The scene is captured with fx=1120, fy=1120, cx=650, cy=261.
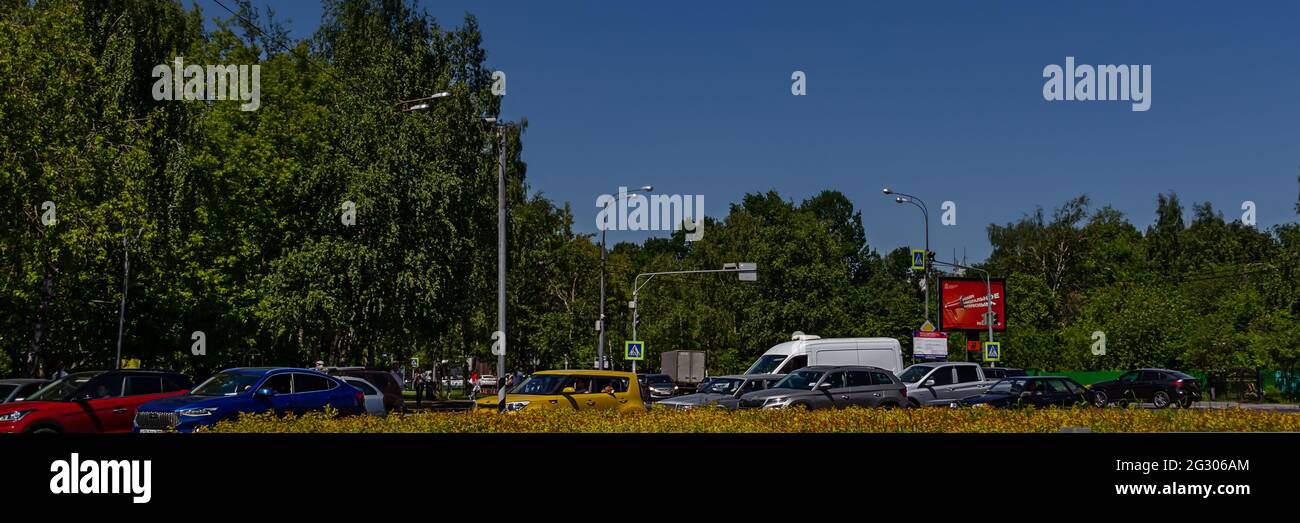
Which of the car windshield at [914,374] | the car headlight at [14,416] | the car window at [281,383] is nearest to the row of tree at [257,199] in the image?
the car headlight at [14,416]

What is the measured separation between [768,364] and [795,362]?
1046mm

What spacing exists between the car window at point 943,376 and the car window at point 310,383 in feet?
57.2

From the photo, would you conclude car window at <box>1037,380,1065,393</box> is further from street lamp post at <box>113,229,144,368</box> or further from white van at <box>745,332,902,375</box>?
street lamp post at <box>113,229,144,368</box>

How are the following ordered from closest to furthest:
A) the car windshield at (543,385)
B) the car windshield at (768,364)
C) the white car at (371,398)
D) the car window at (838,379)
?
the car windshield at (543,385) → the car window at (838,379) → the white car at (371,398) → the car windshield at (768,364)

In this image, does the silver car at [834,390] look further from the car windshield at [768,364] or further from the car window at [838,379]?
the car windshield at [768,364]

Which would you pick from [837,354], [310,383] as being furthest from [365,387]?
[837,354]

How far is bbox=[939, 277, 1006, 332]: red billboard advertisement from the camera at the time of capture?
2395 inches

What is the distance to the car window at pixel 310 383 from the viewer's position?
2100 cm

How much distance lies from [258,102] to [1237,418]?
37976 millimetres

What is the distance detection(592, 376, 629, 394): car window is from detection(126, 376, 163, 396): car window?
28.7 feet

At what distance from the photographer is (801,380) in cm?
2470

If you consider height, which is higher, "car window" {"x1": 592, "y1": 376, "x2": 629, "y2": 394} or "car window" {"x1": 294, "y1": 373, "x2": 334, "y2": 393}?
"car window" {"x1": 294, "y1": 373, "x2": 334, "y2": 393}

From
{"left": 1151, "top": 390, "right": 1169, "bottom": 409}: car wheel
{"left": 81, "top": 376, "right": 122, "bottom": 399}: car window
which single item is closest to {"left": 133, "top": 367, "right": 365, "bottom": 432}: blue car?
{"left": 81, "top": 376, "right": 122, "bottom": 399}: car window

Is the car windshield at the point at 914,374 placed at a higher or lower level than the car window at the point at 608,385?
lower
